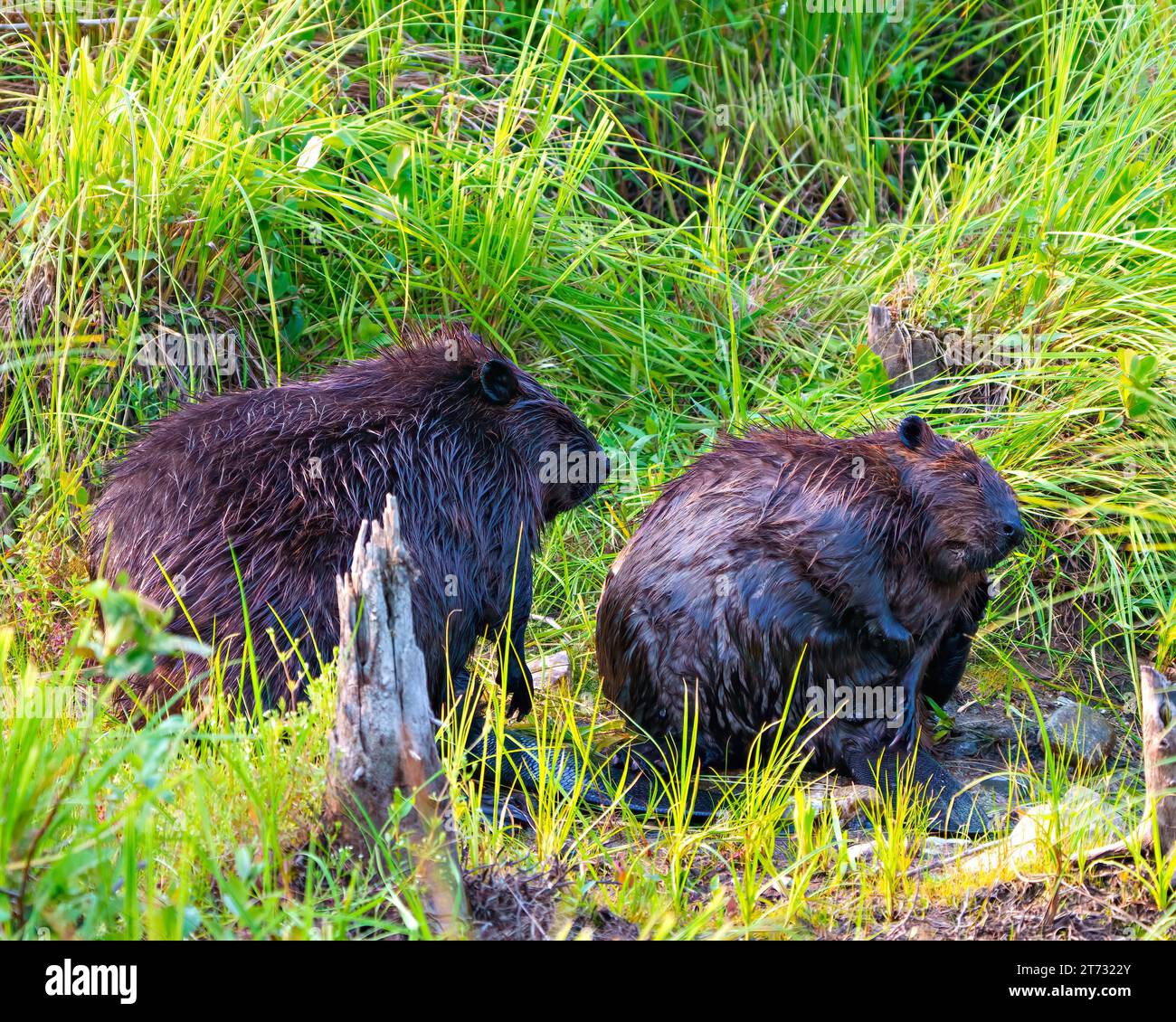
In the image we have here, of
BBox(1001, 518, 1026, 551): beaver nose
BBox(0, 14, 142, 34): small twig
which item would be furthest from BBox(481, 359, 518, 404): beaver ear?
BBox(0, 14, 142, 34): small twig

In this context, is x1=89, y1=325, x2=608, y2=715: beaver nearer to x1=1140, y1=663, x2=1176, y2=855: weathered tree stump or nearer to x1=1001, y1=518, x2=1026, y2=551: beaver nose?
x1=1001, y1=518, x2=1026, y2=551: beaver nose

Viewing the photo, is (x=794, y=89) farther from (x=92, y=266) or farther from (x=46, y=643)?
(x=46, y=643)

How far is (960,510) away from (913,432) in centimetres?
29

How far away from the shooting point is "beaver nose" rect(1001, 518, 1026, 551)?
166 inches

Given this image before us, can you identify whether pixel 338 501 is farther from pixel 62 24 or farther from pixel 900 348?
pixel 62 24

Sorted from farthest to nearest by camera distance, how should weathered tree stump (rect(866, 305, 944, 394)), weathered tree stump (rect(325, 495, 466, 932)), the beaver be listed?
weathered tree stump (rect(866, 305, 944, 394)), the beaver, weathered tree stump (rect(325, 495, 466, 932))

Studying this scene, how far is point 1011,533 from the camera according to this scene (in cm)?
422

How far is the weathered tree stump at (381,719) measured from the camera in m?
2.79

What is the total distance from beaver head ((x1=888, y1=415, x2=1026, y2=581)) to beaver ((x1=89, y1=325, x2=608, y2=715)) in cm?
102

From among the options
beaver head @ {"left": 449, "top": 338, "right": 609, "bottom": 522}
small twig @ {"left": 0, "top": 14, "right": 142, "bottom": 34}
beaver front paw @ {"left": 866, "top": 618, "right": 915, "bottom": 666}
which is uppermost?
small twig @ {"left": 0, "top": 14, "right": 142, "bottom": 34}

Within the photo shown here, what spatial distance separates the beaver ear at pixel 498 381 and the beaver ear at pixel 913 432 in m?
1.21

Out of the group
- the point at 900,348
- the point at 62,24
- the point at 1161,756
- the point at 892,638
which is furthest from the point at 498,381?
the point at 62,24

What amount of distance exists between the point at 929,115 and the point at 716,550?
3816 millimetres

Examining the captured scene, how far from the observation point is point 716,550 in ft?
13.6
